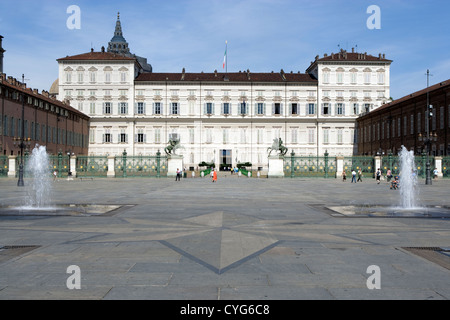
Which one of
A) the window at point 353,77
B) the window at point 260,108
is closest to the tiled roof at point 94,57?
the window at point 260,108

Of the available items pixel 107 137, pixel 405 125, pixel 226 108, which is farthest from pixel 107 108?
pixel 405 125

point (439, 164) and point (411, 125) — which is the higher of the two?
point (411, 125)

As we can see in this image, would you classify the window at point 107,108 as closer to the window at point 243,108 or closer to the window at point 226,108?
the window at point 226,108

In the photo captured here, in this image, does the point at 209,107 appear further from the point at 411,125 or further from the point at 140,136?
the point at 411,125

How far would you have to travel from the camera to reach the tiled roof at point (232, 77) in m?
69.0

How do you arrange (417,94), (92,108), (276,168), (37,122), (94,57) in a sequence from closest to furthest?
(276,168) → (37,122) → (417,94) → (94,57) → (92,108)

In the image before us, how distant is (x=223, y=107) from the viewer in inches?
2712

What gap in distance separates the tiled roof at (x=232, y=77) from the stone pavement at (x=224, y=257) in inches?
2351

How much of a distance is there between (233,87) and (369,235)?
2425 inches

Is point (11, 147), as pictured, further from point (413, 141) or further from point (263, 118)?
point (413, 141)

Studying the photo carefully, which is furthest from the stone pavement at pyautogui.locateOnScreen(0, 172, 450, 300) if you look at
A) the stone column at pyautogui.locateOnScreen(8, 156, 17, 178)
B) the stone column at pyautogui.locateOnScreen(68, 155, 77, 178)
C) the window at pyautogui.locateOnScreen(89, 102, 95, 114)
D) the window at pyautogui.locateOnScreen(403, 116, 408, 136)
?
the window at pyautogui.locateOnScreen(89, 102, 95, 114)

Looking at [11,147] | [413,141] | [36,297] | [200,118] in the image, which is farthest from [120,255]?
[200,118]

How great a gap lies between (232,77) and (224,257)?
65.9 m
